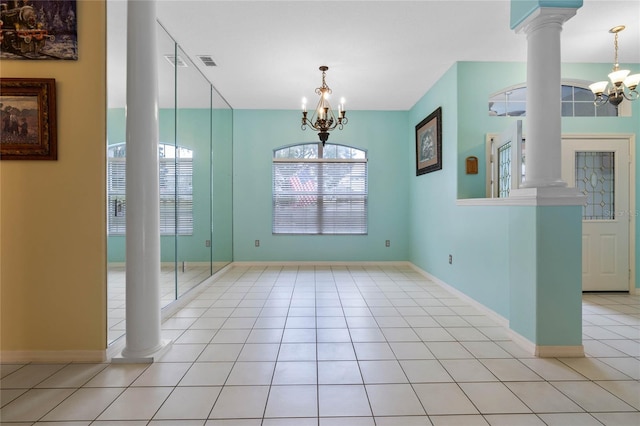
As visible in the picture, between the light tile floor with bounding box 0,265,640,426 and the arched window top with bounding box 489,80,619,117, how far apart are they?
101 inches

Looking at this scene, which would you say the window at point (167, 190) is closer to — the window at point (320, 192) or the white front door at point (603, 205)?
the window at point (320, 192)

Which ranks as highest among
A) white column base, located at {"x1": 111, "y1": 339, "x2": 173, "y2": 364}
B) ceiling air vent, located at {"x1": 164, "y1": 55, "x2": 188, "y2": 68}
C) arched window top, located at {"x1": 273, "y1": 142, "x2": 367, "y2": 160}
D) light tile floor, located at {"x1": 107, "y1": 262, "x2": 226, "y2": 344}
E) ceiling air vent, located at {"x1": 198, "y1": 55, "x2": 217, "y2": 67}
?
ceiling air vent, located at {"x1": 198, "y1": 55, "x2": 217, "y2": 67}

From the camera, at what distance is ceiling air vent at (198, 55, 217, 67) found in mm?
4070

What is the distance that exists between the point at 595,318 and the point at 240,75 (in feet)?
16.8

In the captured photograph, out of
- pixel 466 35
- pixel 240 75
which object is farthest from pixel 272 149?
pixel 466 35

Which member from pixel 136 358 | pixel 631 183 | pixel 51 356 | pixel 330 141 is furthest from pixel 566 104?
pixel 51 356

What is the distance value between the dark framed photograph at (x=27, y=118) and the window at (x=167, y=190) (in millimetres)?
445

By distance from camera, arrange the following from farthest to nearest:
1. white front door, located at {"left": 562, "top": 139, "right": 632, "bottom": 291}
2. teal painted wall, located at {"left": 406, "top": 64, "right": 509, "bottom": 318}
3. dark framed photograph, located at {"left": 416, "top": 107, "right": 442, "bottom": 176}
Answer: dark framed photograph, located at {"left": 416, "top": 107, "right": 442, "bottom": 176} → white front door, located at {"left": 562, "top": 139, "right": 632, "bottom": 291} → teal painted wall, located at {"left": 406, "top": 64, "right": 509, "bottom": 318}

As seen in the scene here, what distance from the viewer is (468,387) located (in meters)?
2.08

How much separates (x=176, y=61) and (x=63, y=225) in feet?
7.61

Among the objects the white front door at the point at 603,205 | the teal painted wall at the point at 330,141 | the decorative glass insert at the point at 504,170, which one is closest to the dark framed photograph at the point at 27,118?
the teal painted wall at the point at 330,141

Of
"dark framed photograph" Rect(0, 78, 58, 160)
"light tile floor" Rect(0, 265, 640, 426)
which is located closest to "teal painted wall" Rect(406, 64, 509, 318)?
"light tile floor" Rect(0, 265, 640, 426)

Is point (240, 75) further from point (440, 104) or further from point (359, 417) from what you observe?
point (359, 417)

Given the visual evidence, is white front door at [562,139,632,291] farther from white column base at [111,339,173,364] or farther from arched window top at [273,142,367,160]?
white column base at [111,339,173,364]
